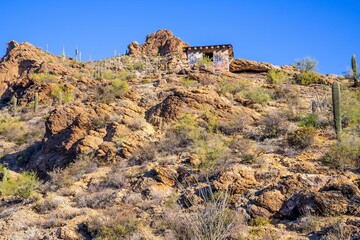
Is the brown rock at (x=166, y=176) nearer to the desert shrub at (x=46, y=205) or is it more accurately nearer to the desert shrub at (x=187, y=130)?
the desert shrub at (x=187, y=130)

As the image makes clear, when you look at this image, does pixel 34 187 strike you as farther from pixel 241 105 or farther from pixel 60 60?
pixel 60 60

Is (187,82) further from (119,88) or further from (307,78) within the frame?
(307,78)

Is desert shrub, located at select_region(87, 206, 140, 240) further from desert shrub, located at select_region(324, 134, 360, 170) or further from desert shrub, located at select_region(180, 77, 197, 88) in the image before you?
desert shrub, located at select_region(180, 77, 197, 88)

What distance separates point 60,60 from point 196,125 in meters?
28.6

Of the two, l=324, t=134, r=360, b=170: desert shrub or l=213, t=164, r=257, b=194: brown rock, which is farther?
l=324, t=134, r=360, b=170: desert shrub

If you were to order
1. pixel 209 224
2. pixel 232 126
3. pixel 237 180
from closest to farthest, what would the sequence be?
pixel 209 224 < pixel 237 180 < pixel 232 126

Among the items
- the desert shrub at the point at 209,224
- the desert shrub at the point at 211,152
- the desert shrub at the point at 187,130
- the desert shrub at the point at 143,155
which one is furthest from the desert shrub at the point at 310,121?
the desert shrub at the point at 209,224

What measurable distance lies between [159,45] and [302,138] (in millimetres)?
33651

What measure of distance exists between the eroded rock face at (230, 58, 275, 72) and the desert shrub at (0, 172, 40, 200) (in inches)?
866

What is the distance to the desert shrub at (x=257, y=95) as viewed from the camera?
2226cm

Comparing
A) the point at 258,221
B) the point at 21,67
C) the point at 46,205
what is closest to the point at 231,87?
the point at 46,205

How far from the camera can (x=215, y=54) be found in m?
36.8

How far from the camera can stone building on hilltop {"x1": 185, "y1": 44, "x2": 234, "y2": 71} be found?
35938 millimetres

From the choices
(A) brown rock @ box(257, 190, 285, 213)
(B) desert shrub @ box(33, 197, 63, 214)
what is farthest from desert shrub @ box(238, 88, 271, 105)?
(B) desert shrub @ box(33, 197, 63, 214)
